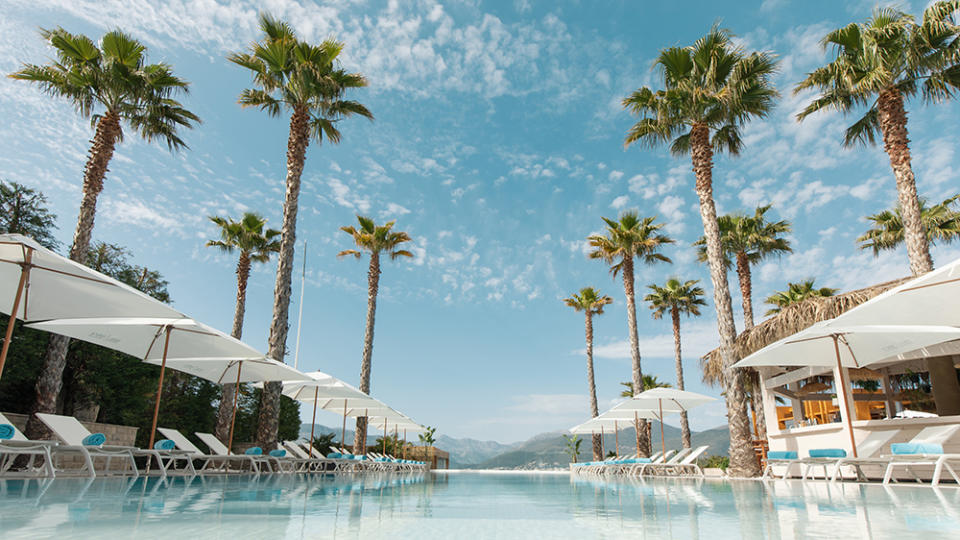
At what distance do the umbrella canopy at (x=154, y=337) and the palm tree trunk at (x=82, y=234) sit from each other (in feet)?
9.43

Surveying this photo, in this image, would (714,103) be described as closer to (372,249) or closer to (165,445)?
(372,249)

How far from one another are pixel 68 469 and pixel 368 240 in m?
13.6

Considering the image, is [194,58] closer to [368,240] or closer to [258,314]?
[368,240]

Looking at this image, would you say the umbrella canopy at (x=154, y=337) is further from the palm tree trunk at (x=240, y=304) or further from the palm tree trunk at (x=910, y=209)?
the palm tree trunk at (x=910, y=209)

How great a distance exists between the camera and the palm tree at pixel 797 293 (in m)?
23.5

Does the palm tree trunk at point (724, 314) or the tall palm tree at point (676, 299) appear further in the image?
the tall palm tree at point (676, 299)

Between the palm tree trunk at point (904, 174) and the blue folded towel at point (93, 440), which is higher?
the palm tree trunk at point (904, 174)

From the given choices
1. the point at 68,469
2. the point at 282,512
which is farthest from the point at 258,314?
the point at 282,512

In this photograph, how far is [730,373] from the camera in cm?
1294

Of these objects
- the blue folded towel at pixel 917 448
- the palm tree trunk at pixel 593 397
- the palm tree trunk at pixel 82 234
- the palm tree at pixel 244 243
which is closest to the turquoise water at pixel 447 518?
the blue folded towel at pixel 917 448

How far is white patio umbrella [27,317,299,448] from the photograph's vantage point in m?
8.02

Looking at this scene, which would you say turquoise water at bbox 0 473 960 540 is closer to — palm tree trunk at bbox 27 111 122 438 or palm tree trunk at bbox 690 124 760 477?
palm tree trunk at bbox 690 124 760 477

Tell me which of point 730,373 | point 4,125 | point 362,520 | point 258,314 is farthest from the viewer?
point 258,314

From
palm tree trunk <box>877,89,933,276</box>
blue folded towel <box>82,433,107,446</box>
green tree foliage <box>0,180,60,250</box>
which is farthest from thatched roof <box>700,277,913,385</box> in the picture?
green tree foliage <box>0,180,60,250</box>
